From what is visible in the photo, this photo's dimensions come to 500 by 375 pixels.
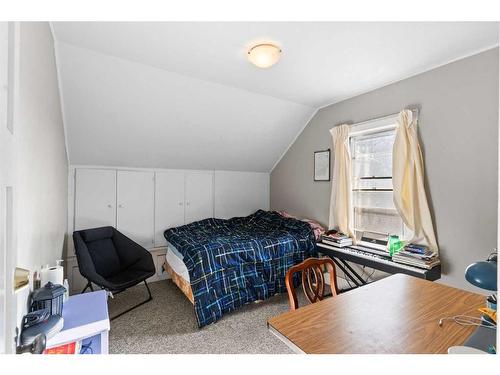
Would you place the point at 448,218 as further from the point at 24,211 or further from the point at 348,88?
the point at 24,211

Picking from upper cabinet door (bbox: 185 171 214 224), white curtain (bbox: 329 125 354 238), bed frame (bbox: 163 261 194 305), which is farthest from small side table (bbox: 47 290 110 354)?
white curtain (bbox: 329 125 354 238)

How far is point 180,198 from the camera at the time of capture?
145 inches

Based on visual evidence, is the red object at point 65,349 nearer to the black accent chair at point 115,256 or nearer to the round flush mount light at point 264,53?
the black accent chair at point 115,256

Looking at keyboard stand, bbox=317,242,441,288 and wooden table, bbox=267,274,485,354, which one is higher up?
wooden table, bbox=267,274,485,354

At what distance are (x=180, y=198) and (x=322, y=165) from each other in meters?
2.17

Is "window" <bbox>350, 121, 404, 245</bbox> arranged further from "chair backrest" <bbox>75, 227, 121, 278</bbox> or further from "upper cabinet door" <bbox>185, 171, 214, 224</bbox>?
"chair backrest" <bbox>75, 227, 121, 278</bbox>

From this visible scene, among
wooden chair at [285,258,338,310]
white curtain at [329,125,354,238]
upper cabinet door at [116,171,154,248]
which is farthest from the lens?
upper cabinet door at [116,171,154,248]

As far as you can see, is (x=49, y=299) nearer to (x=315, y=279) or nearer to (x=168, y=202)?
(x=315, y=279)

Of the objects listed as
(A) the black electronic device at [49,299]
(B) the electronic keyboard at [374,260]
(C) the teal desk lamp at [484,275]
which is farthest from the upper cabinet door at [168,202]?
(C) the teal desk lamp at [484,275]

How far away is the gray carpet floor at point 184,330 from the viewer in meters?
1.96

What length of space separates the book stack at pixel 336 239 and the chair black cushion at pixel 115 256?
2060 mm

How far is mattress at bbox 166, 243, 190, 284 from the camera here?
263 centimetres

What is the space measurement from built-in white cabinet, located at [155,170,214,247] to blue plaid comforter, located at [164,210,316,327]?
0.74ft

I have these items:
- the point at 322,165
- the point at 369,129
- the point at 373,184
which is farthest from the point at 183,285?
the point at 369,129
